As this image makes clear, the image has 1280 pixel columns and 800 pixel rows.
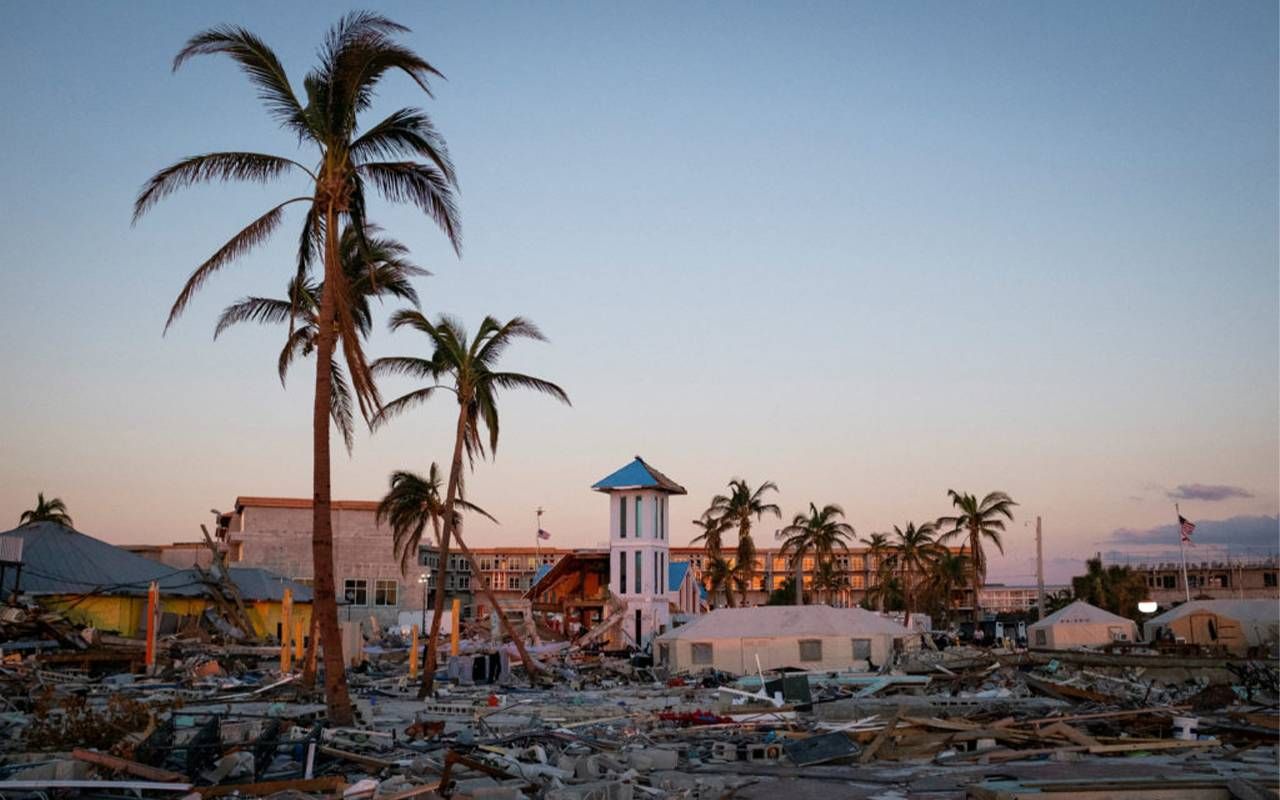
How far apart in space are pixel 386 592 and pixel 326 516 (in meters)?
61.7

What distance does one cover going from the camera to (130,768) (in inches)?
537

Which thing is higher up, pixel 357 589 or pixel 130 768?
pixel 357 589

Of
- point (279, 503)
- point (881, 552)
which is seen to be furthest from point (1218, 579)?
point (279, 503)

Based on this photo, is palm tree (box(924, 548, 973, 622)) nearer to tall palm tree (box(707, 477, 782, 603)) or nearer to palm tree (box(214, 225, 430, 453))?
tall palm tree (box(707, 477, 782, 603))

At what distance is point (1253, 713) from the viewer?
2516 centimetres

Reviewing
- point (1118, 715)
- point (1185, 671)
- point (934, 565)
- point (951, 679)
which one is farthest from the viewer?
point (934, 565)

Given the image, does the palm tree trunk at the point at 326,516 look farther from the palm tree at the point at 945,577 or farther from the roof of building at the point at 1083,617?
the palm tree at the point at 945,577

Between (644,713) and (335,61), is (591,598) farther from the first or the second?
(335,61)

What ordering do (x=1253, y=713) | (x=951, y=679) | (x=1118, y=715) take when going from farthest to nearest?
1. (x=951, y=679)
2. (x=1253, y=713)
3. (x=1118, y=715)

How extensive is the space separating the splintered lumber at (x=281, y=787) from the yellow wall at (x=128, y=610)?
111 ft

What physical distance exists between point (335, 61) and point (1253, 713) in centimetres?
2386

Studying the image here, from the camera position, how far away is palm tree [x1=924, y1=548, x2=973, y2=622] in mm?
90312

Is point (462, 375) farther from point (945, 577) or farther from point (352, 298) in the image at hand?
point (945, 577)

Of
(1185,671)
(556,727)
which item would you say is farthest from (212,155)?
(1185,671)
